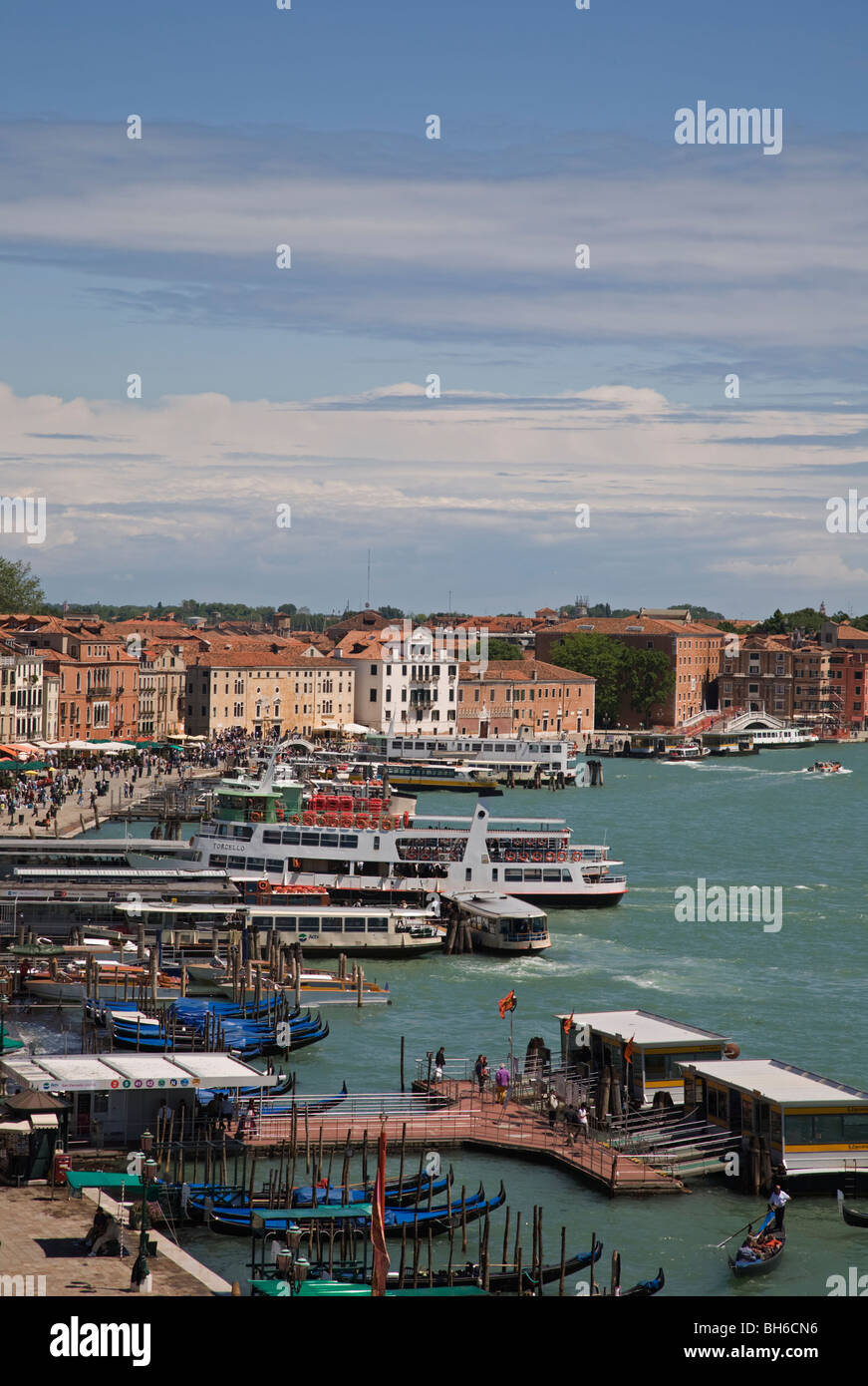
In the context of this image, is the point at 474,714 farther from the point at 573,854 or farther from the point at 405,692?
the point at 573,854

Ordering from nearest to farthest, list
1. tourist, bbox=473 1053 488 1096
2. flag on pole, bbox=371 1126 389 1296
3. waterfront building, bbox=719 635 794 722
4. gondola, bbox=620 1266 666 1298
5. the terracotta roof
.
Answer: flag on pole, bbox=371 1126 389 1296
gondola, bbox=620 1266 666 1298
tourist, bbox=473 1053 488 1096
the terracotta roof
waterfront building, bbox=719 635 794 722

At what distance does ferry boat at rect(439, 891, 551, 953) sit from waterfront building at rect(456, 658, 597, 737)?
59.0 meters

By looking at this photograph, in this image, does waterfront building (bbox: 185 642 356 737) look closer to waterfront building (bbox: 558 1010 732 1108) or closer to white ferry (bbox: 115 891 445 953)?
white ferry (bbox: 115 891 445 953)

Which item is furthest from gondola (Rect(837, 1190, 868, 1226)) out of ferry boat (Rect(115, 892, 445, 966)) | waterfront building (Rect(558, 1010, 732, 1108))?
ferry boat (Rect(115, 892, 445, 966))

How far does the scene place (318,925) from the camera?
3041cm

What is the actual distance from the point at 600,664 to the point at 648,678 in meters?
3.40

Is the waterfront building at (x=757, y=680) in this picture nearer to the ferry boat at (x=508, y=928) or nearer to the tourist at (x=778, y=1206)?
the ferry boat at (x=508, y=928)

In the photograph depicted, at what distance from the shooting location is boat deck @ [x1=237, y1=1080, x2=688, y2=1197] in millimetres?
17500

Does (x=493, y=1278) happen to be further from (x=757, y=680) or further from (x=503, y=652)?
(x=757, y=680)

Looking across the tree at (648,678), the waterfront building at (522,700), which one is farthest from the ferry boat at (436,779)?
the tree at (648,678)

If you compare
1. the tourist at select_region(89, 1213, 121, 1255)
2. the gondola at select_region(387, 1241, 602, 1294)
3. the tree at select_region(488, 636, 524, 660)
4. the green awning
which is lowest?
the gondola at select_region(387, 1241, 602, 1294)

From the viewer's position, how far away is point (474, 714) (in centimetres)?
9488
